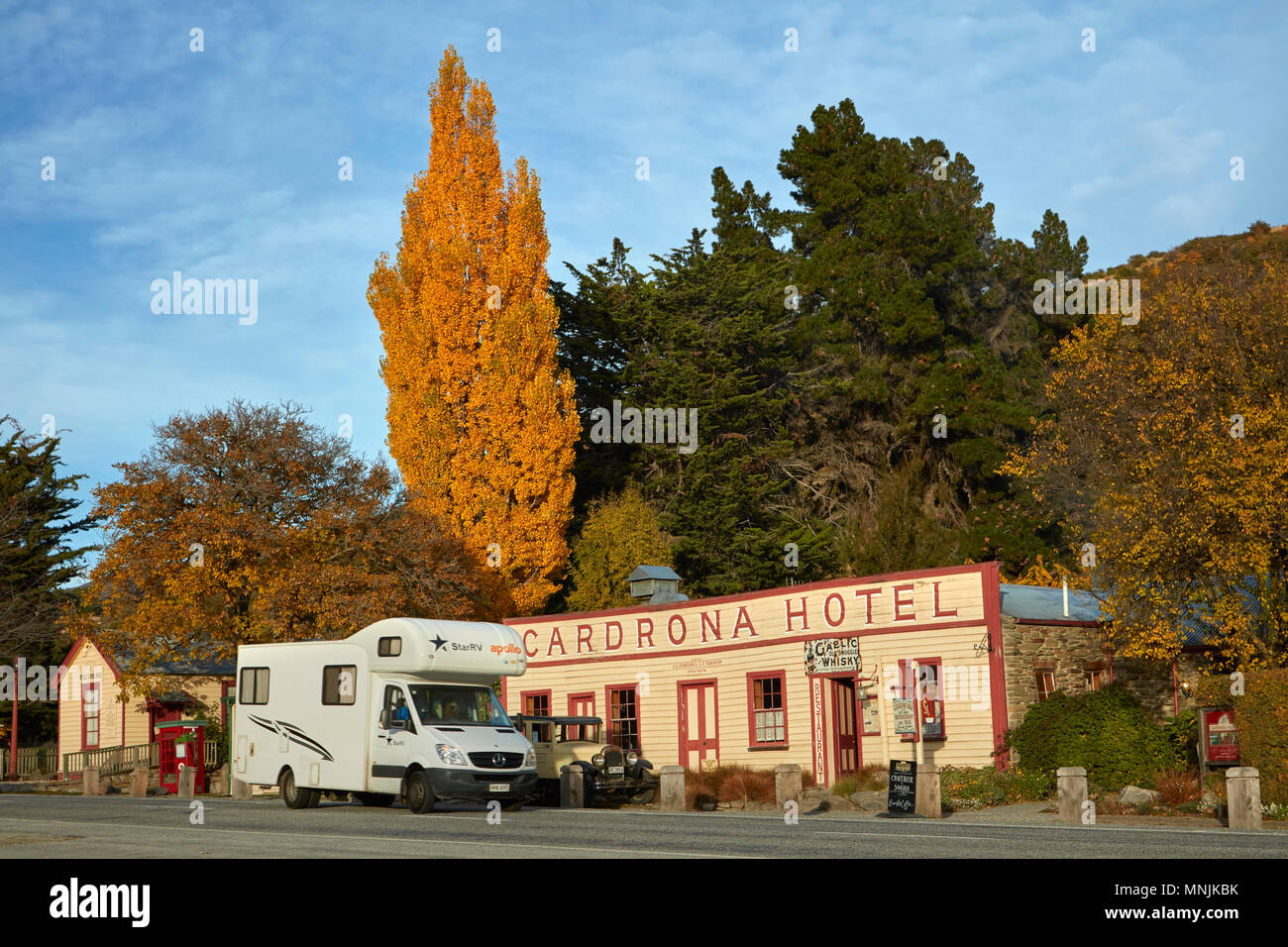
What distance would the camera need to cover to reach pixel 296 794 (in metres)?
22.0

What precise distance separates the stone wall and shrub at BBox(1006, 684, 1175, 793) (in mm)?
993

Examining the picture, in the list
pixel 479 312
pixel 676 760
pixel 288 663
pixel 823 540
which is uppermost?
pixel 479 312

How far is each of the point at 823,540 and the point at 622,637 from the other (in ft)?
53.8

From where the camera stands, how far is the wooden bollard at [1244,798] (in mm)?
17125

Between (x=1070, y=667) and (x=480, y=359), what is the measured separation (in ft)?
72.3

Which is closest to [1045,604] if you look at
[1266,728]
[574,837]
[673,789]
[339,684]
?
[1266,728]

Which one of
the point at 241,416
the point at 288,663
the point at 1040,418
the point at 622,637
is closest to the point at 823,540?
the point at 1040,418

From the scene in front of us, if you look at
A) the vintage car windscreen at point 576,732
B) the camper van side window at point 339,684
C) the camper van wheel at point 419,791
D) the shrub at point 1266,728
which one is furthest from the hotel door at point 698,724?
the shrub at point 1266,728

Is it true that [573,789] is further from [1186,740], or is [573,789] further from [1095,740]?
[1186,740]

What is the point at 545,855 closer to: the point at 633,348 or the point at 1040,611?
the point at 1040,611

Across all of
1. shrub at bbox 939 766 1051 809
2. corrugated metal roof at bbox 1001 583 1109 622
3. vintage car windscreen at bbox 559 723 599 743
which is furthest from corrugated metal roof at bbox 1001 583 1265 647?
vintage car windscreen at bbox 559 723 599 743

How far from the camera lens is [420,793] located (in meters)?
19.7

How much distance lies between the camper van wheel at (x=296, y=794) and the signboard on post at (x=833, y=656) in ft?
34.6

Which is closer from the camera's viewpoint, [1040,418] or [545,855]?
[545,855]
